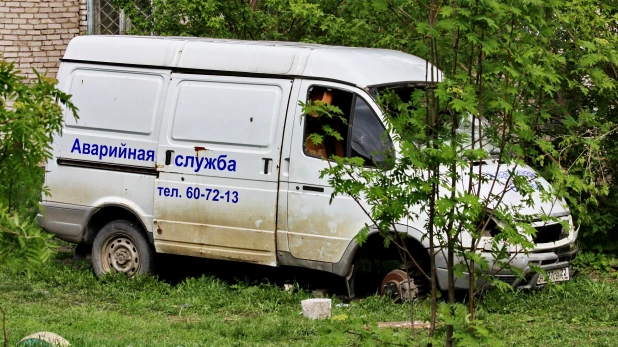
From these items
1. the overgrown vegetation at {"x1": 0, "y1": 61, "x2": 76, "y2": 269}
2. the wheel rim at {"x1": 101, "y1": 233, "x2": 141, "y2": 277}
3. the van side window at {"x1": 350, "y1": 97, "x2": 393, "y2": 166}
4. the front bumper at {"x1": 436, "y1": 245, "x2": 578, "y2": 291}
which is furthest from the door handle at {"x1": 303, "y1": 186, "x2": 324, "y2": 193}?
the overgrown vegetation at {"x1": 0, "y1": 61, "x2": 76, "y2": 269}

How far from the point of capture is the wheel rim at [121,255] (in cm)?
1014

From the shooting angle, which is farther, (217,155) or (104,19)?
(104,19)

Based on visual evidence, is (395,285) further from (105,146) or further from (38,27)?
(38,27)

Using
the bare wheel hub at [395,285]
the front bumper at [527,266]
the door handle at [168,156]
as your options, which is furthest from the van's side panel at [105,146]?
the front bumper at [527,266]

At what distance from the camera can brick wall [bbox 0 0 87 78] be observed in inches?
655

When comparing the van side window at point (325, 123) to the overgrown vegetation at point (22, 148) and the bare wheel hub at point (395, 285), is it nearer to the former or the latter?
the bare wheel hub at point (395, 285)

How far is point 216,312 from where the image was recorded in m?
8.91

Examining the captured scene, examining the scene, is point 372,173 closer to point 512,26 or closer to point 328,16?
point 512,26

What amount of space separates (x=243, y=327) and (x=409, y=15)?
11.3 feet

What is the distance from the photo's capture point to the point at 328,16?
11648 millimetres

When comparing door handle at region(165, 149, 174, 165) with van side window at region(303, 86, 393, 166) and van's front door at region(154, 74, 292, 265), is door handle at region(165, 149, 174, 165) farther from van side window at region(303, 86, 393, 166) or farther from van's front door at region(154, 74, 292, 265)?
van side window at region(303, 86, 393, 166)

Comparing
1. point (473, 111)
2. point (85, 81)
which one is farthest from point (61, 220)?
point (473, 111)

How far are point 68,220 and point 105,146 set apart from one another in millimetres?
915

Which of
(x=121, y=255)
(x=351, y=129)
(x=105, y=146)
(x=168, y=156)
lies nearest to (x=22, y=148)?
(x=351, y=129)
